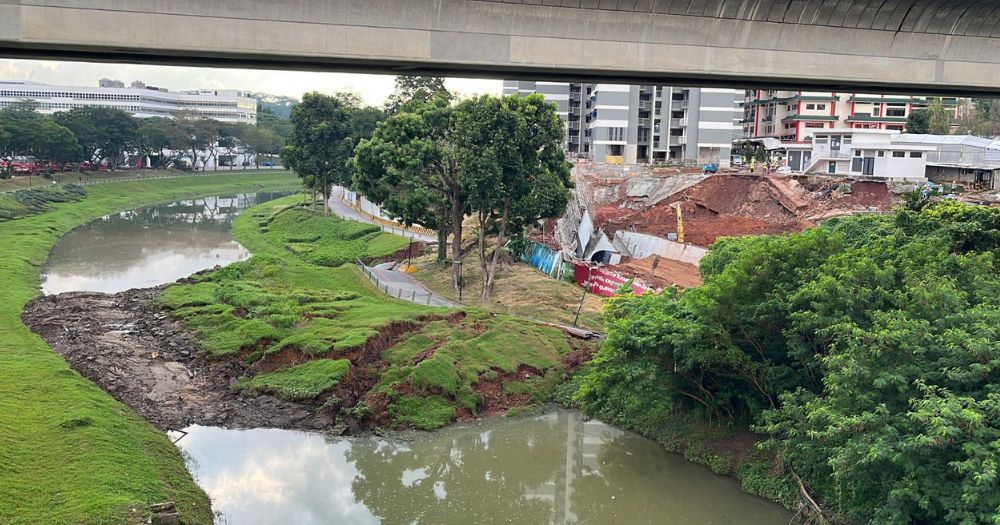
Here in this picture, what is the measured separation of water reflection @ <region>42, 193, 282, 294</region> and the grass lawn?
11.5 m

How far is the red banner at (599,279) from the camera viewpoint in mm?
28000

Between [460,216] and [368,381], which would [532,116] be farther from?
[368,381]

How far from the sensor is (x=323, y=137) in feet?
153

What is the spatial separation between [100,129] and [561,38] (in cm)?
6642

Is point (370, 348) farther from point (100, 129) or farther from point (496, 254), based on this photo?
point (100, 129)

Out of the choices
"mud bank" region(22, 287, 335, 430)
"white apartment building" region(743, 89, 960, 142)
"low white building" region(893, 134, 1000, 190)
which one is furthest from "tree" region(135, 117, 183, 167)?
"low white building" region(893, 134, 1000, 190)

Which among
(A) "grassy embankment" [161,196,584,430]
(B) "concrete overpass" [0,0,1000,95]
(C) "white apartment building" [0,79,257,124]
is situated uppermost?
(C) "white apartment building" [0,79,257,124]

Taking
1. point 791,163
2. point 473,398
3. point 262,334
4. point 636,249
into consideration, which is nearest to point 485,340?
point 473,398

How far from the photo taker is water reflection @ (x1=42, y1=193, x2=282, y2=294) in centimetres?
3356

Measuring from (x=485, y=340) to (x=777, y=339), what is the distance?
28.4 feet

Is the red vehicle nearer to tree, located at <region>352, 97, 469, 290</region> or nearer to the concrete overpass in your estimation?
tree, located at <region>352, 97, 469, 290</region>

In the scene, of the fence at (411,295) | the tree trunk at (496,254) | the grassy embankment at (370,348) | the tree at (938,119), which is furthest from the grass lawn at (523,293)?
the tree at (938,119)

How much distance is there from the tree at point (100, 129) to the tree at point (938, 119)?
63.8 m

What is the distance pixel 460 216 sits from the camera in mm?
29062
